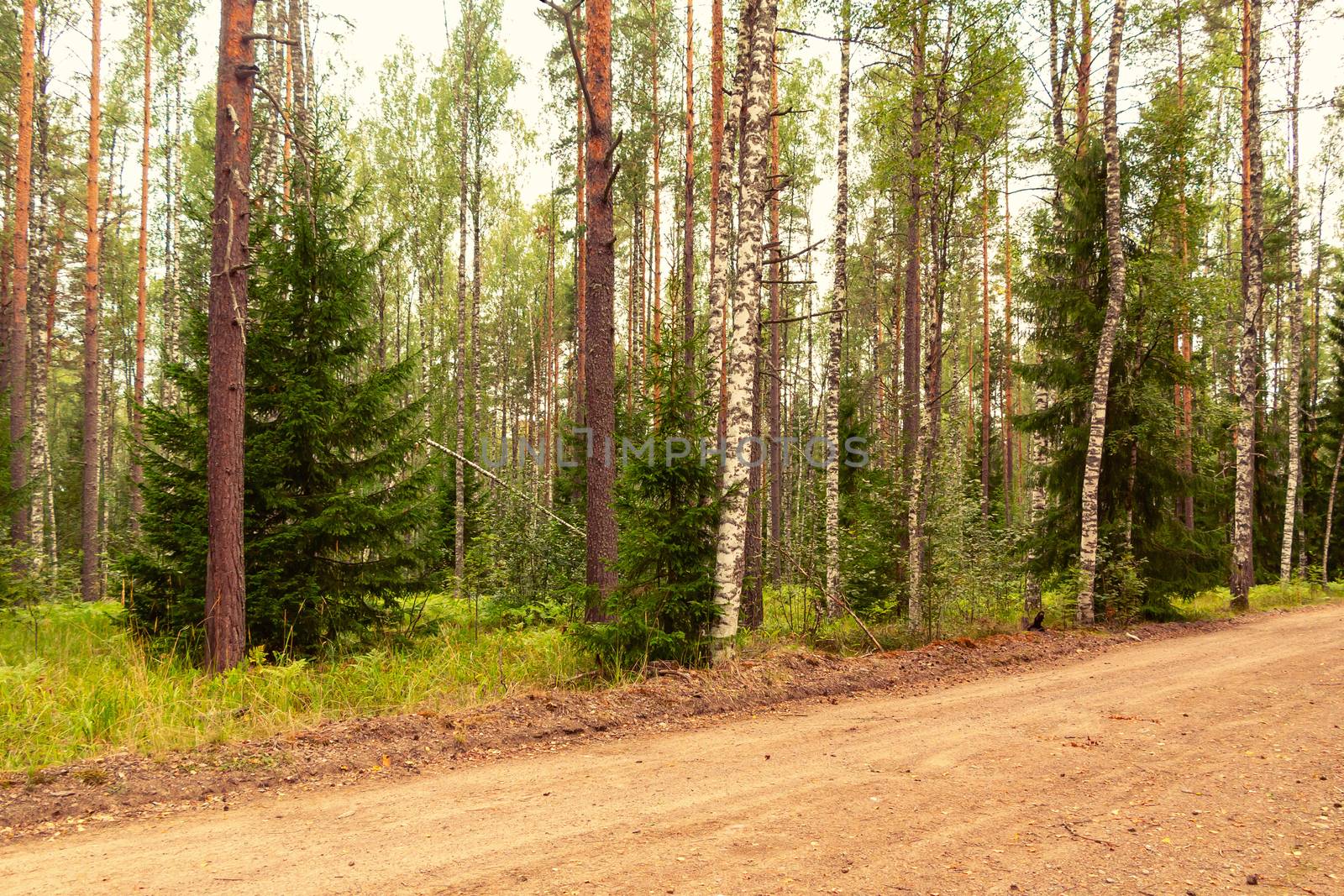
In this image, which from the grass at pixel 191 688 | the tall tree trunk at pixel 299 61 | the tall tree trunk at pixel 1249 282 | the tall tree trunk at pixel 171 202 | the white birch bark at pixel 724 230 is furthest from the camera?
the tall tree trunk at pixel 171 202

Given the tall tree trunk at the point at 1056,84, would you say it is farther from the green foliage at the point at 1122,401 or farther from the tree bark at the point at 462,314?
the tree bark at the point at 462,314

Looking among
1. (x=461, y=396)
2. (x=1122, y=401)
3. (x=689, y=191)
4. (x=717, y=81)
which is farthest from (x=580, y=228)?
(x=1122, y=401)

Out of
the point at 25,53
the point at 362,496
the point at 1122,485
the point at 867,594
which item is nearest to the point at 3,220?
the point at 25,53

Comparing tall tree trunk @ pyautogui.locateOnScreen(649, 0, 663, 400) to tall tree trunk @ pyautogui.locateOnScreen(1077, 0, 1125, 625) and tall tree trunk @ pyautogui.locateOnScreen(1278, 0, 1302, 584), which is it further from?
tall tree trunk @ pyautogui.locateOnScreen(1278, 0, 1302, 584)

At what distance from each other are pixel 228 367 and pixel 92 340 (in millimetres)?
10951

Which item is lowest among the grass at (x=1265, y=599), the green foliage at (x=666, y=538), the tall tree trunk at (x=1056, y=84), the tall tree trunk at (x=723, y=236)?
the grass at (x=1265, y=599)

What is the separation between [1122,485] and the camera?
12.2 metres

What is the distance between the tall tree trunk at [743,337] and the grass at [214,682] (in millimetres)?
1416

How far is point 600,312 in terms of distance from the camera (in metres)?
8.41

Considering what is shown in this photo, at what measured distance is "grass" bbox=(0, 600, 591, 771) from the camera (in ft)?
16.8

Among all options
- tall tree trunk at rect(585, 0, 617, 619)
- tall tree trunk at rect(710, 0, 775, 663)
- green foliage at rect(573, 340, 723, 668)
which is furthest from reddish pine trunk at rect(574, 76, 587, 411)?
green foliage at rect(573, 340, 723, 668)

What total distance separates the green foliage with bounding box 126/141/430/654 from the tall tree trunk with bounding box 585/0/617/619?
2.33m

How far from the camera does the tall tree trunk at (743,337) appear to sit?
297 inches

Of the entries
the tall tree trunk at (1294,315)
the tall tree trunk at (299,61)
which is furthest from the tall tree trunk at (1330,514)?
the tall tree trunk at (299,61)
